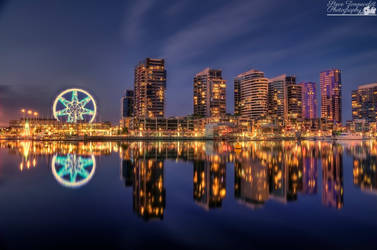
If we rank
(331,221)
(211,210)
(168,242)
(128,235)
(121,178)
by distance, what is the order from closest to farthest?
(168,242), (128,235), (331,221), (211,210), (121,178)

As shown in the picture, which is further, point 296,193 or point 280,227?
point 296,193

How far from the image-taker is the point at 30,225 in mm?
11820

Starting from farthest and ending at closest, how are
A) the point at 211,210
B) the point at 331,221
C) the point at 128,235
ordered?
the point at 211,210 < the point at 331,221 < the point at 128,235

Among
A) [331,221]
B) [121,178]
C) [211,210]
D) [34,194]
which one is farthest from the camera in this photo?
[121,178]

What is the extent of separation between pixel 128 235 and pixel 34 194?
443 inches

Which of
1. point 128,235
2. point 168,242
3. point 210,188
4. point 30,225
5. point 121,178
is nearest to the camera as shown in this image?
point 168,242

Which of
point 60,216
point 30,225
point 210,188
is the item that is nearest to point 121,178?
point 210,188

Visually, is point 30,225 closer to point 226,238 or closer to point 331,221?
point 226,238

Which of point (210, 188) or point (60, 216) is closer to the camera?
point (60, 216)

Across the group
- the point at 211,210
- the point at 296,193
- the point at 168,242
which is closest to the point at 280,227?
the point at 211,210

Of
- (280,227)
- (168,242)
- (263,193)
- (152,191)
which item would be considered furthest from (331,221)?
Answer: (152,191)

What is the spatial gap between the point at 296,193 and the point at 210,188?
6385 mm

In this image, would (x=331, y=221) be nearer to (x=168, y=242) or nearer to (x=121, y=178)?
(x=168, y=242)

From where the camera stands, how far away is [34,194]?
1817 cm
